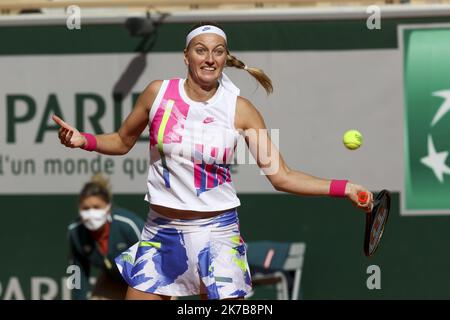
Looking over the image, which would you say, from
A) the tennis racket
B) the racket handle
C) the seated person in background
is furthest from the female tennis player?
the seated person in background

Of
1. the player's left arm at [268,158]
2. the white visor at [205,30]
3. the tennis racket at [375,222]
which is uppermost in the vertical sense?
the white visor at [205,30]

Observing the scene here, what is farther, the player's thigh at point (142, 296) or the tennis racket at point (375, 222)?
the tennis racket at point (375, 222)

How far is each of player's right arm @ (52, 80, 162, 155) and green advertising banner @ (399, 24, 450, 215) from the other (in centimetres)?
260

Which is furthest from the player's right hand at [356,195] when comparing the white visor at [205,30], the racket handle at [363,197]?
the white visor at [205,30]

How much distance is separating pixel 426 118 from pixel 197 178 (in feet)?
8.81

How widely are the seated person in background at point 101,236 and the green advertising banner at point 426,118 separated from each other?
1847 millimetres

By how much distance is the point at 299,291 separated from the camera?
23.5 ft

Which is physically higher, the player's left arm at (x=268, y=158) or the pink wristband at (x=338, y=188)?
the player's left arm at (x=268, y=158)

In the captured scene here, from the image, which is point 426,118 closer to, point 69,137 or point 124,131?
point 124,131

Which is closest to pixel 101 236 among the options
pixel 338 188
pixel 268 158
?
pixel 268 158

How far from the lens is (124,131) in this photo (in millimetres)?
5074

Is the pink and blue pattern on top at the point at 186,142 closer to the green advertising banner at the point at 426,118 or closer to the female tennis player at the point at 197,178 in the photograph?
the female tennis player at the point at 197,178

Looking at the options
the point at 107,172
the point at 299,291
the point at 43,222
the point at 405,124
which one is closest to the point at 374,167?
the point at 405,124

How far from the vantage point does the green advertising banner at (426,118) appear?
7.08 metres
